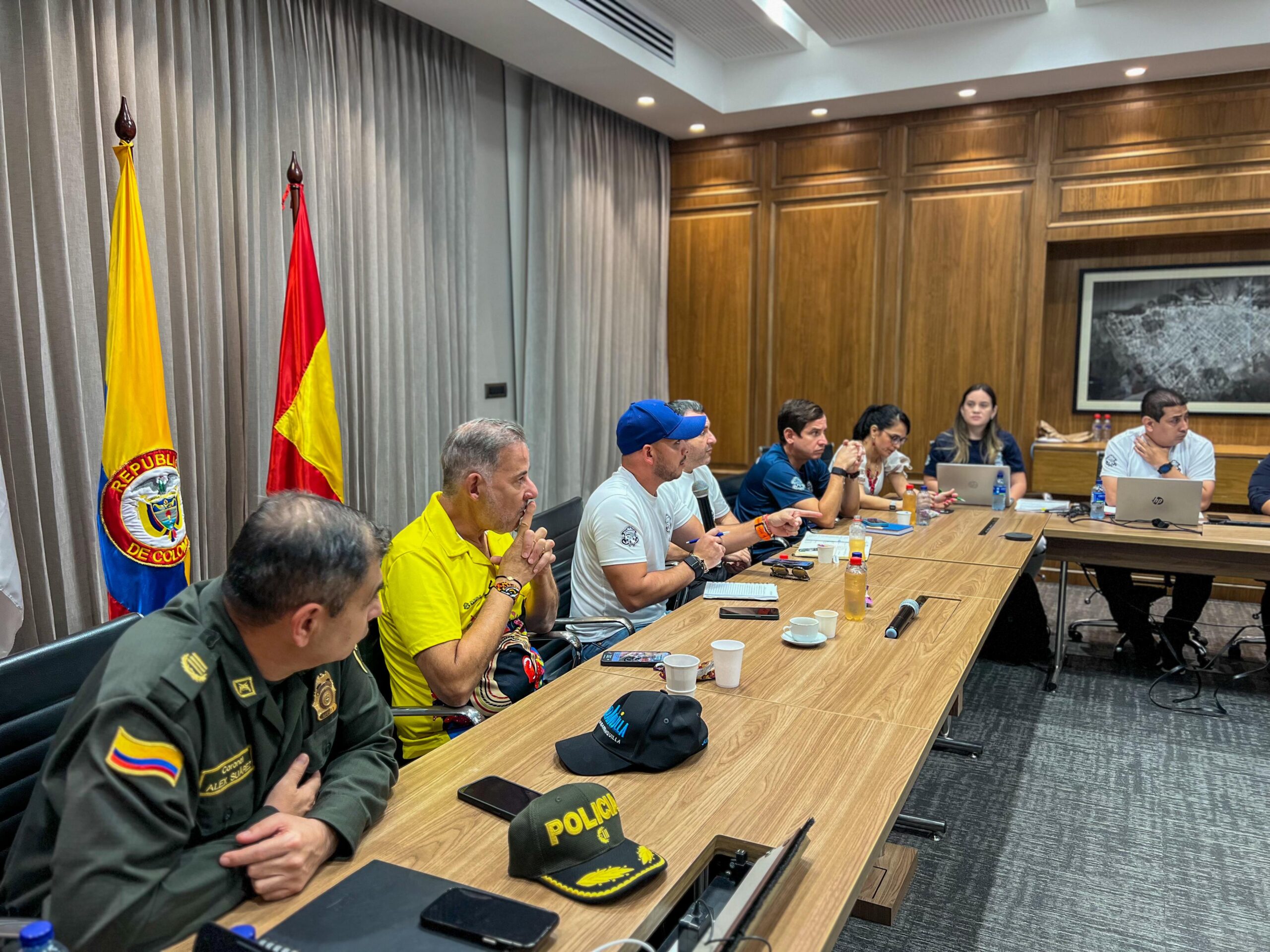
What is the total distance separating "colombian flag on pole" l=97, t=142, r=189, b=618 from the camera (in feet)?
8.34

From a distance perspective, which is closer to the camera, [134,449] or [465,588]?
[465,588]

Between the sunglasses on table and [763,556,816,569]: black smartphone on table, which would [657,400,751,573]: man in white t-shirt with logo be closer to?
[763,556,816,569]: black smartphone on table

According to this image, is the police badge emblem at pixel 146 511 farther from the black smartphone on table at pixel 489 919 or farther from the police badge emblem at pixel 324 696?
the black smartphone on table at pixel 489 919

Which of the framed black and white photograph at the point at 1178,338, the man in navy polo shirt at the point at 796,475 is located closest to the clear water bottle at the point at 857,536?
the man in navy polo shirt at the point at 796,475

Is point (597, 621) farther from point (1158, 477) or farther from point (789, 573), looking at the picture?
point (1158, 477)

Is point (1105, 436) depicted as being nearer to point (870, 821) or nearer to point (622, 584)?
point (622, 584)

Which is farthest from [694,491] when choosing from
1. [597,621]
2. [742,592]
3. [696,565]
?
[597,621]

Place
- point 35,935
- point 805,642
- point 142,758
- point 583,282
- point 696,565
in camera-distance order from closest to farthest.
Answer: point 35,935
point 142,758
point 805,642
point 696,565
point 583,282

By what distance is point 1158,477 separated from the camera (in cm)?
415

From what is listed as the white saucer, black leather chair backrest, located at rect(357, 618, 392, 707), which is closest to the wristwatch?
the white saucer

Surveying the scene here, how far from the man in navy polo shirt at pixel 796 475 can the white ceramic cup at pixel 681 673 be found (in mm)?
1956

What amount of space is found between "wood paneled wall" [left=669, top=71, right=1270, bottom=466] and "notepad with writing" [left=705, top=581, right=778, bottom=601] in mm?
3478

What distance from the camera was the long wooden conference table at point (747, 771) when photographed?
1.20 m

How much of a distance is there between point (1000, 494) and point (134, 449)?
12.7 feet
